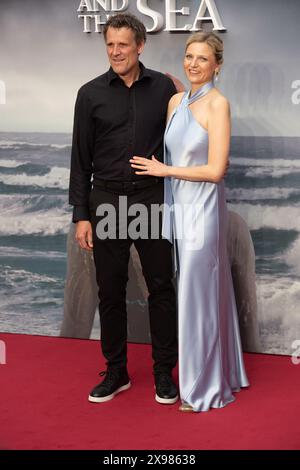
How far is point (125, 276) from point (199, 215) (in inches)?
17.8

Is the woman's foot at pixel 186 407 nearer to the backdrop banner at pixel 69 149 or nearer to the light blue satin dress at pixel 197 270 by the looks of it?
the light blue satin dress at pixel 197 270

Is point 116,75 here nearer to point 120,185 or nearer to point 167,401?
point 120,185

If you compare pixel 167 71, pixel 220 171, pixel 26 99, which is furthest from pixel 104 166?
pixel 26 99

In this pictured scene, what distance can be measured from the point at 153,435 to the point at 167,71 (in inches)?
74.9

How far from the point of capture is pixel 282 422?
3.07m

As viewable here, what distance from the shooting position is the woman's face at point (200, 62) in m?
3.03

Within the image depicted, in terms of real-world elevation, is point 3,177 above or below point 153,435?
above

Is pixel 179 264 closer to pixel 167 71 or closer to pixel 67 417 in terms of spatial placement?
pixel 67 417

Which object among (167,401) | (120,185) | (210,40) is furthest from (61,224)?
(210,40)

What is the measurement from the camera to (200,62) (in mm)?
3049

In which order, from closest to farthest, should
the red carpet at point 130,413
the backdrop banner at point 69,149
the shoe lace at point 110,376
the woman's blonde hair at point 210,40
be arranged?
the red carpet at point 130,413
the woman's blonde hair at point 210,40
the shoe lace at point 110,376
the backdrop banner at point 69,149

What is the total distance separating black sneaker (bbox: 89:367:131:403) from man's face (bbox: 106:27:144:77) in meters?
1.33

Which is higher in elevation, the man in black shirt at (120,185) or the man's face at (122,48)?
the man's face at (122,48)

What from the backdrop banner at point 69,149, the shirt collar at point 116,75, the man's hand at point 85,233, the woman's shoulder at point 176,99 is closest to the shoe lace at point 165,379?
the man's hand at point 85,233
